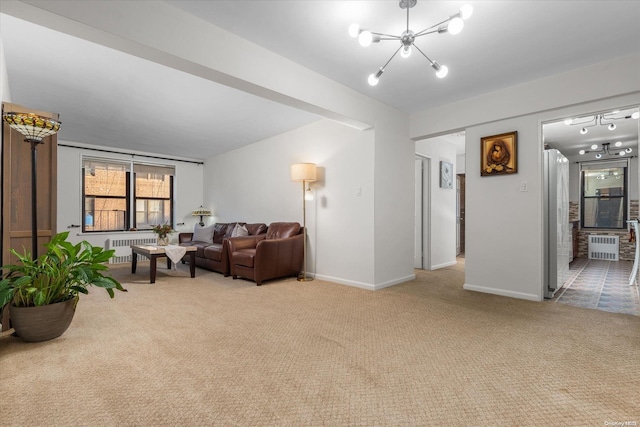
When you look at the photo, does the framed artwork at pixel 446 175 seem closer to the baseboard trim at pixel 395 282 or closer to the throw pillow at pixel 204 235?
the baseboard trim at pixel 395 282

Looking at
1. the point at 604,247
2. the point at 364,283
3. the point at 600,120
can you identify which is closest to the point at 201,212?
the point at 364,283

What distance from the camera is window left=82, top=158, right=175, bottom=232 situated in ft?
21.1

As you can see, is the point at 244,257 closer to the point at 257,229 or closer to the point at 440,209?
the point at 257,229

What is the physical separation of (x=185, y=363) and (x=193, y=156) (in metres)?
6.45

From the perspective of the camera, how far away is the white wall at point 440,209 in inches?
223

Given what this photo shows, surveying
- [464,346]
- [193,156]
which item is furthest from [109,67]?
[193,156]

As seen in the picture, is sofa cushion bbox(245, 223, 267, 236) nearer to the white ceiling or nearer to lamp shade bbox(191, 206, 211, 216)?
the white ceiling

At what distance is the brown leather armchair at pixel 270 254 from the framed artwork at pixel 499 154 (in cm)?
275

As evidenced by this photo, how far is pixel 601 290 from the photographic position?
404cm

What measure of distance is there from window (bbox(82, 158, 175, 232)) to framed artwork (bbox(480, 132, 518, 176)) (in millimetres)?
6669

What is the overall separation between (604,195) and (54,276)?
981 centimetres

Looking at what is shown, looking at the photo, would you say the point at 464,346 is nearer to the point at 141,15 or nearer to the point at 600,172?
the point at 141,15

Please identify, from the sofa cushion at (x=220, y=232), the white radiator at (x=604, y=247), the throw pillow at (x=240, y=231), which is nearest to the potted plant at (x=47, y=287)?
the throw pillow at (x=240, y=231)

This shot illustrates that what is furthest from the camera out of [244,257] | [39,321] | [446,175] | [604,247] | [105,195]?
[604,247]
